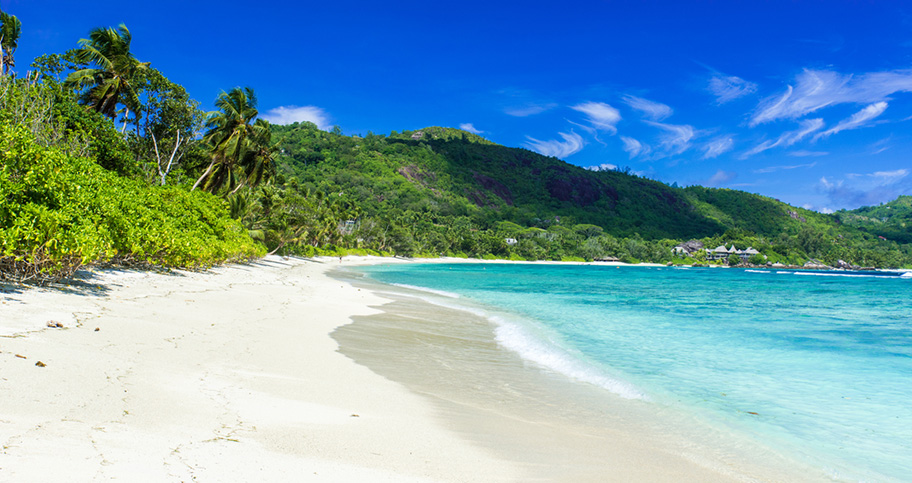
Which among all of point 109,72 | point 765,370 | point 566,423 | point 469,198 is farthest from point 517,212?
point 566,423

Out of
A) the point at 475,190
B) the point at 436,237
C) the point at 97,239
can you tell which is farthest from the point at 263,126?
the point at 475,190

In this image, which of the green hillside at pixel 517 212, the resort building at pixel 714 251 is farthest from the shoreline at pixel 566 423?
the resort building at pixel 714 251

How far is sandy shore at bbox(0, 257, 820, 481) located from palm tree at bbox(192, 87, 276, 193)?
85.3ft

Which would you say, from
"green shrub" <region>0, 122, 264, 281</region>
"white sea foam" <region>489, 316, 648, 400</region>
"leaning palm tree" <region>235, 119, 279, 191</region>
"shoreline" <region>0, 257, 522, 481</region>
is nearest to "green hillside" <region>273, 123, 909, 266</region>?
"leaning palm tree" <region>235, 119, 279, 191</region>

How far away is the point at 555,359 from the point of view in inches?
353

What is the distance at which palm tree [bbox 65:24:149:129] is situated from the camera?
25.9 meters

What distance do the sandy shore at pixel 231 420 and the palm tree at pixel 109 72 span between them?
24505 mm

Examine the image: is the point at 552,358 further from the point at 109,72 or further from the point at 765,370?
the point at 109,72

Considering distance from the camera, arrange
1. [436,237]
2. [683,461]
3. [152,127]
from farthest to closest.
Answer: [436,237] → [152,127] → [683,461]

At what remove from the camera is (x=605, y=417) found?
575 cm

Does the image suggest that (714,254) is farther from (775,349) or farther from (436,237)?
(775,349)

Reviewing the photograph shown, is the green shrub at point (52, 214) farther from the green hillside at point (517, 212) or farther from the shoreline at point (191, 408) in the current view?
the green hillside at point (517, 212)

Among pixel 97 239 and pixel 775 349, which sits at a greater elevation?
pixel 97 239

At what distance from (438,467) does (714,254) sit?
16745cm
